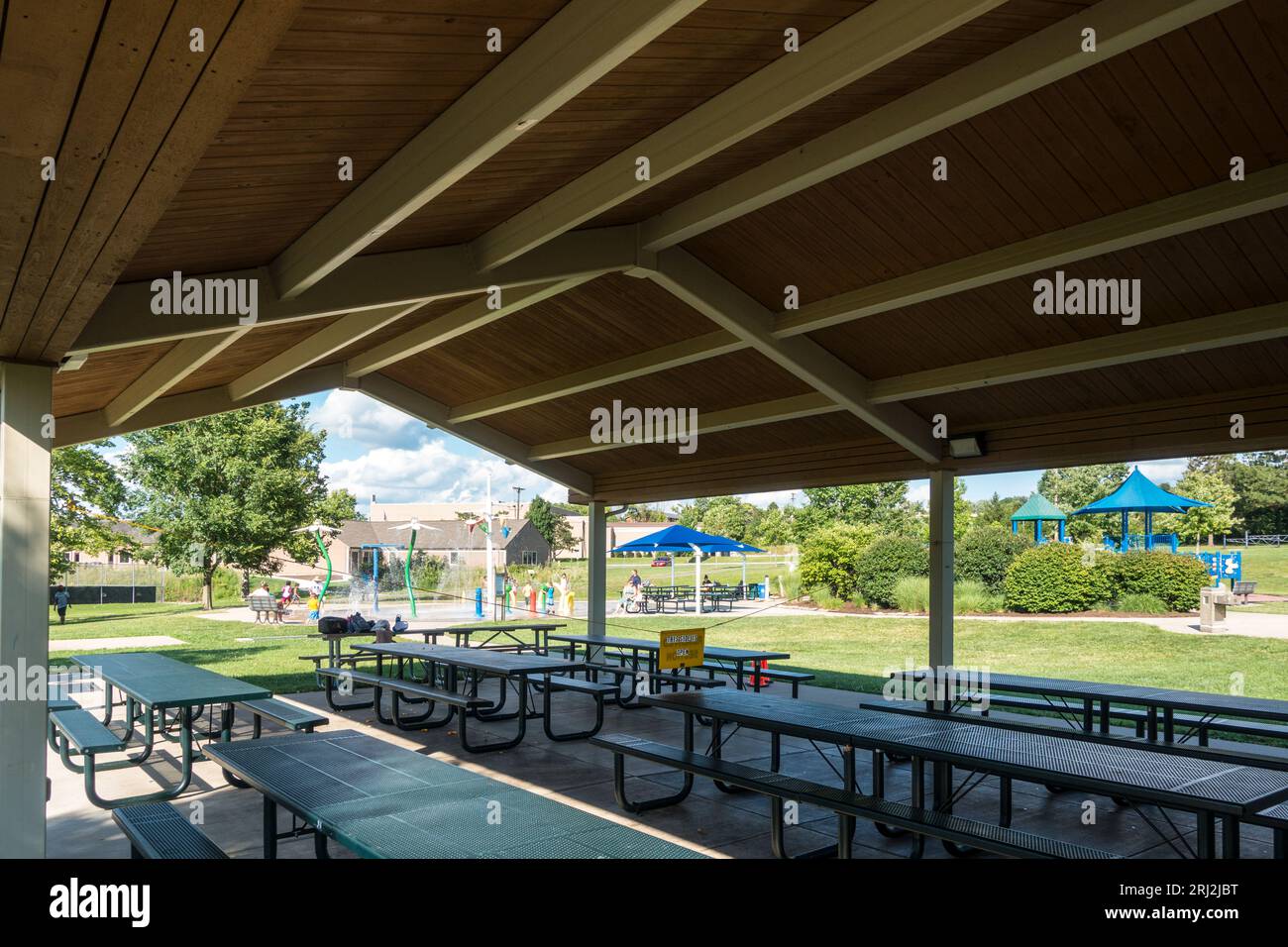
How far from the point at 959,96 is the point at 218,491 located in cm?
3043

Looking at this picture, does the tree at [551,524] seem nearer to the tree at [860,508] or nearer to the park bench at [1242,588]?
the tree at [860,508]

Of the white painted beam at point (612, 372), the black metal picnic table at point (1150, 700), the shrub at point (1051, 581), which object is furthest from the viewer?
the shrub at point (1051, 581)

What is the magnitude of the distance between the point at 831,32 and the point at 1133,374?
16.8 ft

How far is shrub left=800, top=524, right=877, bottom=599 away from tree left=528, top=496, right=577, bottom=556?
31.8m

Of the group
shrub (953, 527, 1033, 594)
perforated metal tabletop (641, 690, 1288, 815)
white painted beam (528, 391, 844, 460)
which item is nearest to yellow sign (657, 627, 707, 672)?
perforated metal tabletop (641, 690, 1288, 815)

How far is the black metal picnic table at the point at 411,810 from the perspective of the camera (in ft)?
10.5

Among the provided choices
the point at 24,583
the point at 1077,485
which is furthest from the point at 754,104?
the point at 1077,485

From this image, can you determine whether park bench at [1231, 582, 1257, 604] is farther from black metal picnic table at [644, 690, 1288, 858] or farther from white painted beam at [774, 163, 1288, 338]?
white painted beam at [774, 163, 1288, 338]

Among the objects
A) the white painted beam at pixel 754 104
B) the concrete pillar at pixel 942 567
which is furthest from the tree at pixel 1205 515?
the white painted beam at pixel 754 104

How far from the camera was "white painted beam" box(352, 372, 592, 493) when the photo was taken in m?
11.8

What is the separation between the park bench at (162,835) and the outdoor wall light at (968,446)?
760 centimetres

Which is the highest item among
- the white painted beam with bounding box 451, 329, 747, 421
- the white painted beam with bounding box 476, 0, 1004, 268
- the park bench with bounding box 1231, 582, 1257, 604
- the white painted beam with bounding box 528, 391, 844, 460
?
the white painted beam with bounding box 476, 0, 1004, 268

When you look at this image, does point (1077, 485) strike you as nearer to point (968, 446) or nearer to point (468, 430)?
point (968, 446)

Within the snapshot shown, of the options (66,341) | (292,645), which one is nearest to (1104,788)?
(66,341)
